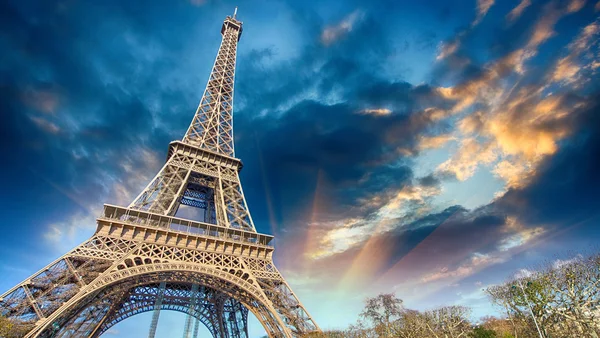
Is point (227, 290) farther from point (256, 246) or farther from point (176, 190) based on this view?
point (176, 190)

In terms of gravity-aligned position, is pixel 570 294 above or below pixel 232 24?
below

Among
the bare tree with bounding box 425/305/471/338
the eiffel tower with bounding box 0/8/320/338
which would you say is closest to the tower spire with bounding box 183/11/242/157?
the eiffel tower with bounding box 0/8/320/338

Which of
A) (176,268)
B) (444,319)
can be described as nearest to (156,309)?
(176,268)

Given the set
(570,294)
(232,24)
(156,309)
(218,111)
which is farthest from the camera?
(232,24)

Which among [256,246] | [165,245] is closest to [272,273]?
[256,246]

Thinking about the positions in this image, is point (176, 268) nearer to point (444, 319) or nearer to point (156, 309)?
point (156, 309)

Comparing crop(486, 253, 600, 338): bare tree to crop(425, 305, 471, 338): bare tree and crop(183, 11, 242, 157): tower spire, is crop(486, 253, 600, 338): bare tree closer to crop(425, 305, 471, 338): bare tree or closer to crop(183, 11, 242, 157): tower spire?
crop(425, 305, 471, 338): bare tree
